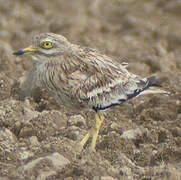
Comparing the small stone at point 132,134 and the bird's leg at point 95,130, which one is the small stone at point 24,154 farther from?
the small stone at point 132,134

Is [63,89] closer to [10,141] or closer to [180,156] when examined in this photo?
[10,141]

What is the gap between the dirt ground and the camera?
3.43 meters

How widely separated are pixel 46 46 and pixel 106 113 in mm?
1328

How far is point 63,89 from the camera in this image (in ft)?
11.9

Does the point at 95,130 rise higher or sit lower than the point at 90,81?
lower

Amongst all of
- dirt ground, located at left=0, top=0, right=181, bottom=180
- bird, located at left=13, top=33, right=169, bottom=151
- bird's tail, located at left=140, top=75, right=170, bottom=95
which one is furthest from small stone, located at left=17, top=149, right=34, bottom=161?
bird's tail, located at left=140, top=75, right=170, bottom=95

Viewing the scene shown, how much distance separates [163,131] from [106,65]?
958mm

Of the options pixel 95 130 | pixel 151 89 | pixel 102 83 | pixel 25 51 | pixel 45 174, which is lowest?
pixel 45 174

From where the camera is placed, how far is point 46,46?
358cm

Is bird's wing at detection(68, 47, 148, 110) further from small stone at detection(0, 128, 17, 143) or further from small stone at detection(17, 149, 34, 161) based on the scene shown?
small stone at detection(0, 128, 17, 143)

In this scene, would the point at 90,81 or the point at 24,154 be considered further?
the point at 90,81

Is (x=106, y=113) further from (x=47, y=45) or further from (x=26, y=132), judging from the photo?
(x=47, y=45)

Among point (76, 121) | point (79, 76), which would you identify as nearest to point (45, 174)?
point (79, 76)

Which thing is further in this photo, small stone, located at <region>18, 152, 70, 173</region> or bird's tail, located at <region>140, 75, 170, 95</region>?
bird's tail, located at <region>140, 75, 170, 95</region>
